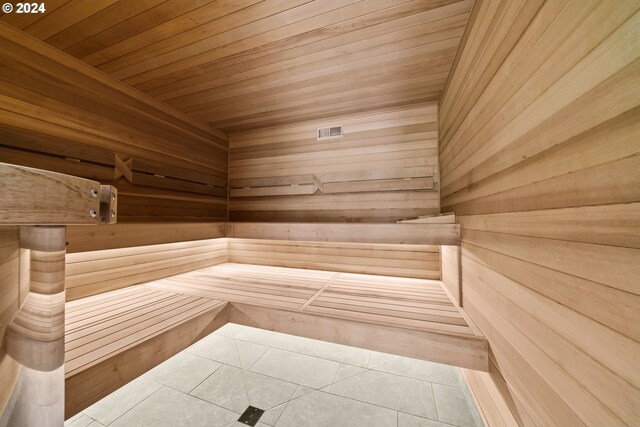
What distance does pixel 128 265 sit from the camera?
104 inches

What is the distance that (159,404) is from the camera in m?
2.15

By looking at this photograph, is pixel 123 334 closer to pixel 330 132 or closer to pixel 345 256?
pixel 345 256

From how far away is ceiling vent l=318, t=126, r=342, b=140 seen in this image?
339 cm

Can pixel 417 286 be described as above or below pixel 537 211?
below

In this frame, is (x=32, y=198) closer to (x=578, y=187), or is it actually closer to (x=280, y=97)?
(x=578, y=187)

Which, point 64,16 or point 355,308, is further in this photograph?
point 355,308

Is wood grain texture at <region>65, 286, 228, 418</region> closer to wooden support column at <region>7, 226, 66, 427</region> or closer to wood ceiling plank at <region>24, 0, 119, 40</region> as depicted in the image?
wooden support column at <region>7, 226, 66, 427</region>

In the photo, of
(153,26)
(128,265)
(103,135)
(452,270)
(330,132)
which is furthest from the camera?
(330,132)

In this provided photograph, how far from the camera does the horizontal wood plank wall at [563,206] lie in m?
0.59

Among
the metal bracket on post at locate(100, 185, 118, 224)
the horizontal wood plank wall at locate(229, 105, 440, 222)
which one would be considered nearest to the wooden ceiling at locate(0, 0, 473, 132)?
the horizontal wood plank wall at locate(229, 105, 440, 222)

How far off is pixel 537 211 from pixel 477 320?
1.11 meters

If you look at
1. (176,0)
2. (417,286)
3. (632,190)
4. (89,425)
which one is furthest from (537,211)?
(89,425)

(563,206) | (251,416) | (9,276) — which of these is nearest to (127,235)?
(9,276)

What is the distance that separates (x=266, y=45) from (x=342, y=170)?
1716 millimetres
